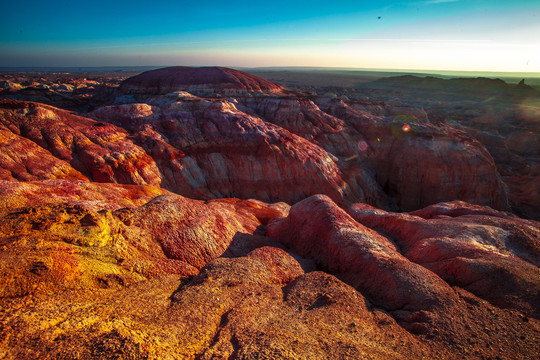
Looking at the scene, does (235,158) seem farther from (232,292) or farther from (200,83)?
(200,83)

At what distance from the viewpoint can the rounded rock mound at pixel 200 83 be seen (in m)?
47.9

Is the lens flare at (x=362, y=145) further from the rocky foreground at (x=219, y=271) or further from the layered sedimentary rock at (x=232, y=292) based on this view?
the layered sedimentary rock at (x=232, y=292)

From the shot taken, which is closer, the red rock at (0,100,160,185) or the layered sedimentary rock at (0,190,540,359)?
the layered sedimentary rock at (0,190,540,359)

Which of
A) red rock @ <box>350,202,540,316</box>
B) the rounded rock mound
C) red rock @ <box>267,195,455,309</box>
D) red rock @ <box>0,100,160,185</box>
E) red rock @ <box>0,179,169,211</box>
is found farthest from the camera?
the rounded rock mound

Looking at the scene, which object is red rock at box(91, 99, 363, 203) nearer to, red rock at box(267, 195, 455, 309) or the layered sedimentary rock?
red rock at box(267, 195, 455, 309)

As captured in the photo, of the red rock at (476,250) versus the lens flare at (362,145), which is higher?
the lens flare at (362,145)

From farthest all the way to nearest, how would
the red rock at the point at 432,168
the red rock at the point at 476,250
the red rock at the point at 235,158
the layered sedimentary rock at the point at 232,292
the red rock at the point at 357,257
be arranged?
the red rock at the point at 432,168 → the red rock at the point at 235,158 → the red rock at the point at 476,250 → the red rock at the point at 357,257 → the layered sedimentary rock at the point at 232,292

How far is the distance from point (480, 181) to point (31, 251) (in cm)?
3459

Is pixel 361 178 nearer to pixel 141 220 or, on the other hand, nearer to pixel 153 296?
pixel 141 220

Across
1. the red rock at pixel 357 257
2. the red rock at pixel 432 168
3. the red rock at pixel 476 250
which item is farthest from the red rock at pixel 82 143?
the red rock at pixel 432 168

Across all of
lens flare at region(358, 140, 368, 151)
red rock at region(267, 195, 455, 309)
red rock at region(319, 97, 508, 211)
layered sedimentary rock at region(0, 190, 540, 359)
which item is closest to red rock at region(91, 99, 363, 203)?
red rock at region(319, 97, 508, 211)

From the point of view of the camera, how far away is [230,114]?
28.7 m

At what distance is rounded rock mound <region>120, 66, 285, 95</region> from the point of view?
4790cm

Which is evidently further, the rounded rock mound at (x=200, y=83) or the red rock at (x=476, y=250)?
the rounded rock mound at (x=200, y=83)
